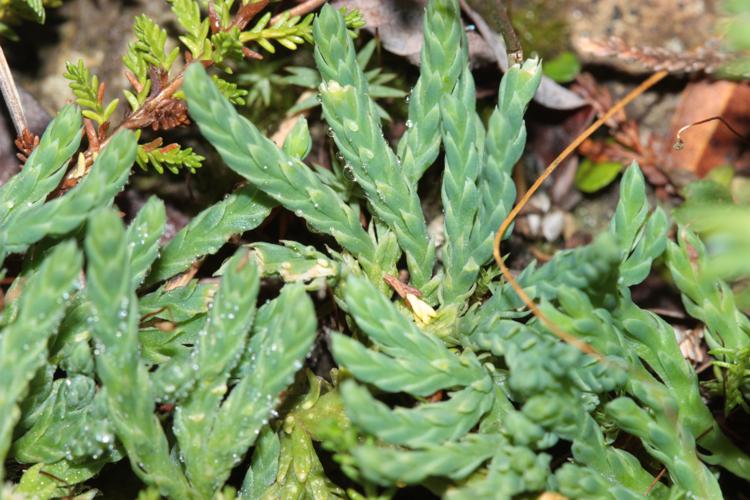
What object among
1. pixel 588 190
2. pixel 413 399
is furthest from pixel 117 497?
pixel 588 190

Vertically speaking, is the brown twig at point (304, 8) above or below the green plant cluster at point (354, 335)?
above

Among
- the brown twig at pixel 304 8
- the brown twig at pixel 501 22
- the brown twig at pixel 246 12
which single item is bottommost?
the brown twig at pixel 501 22

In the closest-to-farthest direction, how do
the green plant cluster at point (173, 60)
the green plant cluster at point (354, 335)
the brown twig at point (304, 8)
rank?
the green plant cluster at point (354, 335) < the green plant cluster at point (173, 60) < the brown twig at point (304, 8)

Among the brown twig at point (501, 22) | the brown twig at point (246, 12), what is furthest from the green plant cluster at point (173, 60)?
the brown twig at point (501, 22)

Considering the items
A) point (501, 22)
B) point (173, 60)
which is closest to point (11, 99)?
point (173, 60)

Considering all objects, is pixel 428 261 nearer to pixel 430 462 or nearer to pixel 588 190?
pixel 430 462

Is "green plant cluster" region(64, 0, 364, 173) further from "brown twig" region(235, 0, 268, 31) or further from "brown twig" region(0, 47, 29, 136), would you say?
"brown twig" region(0, 47, 29, 136)

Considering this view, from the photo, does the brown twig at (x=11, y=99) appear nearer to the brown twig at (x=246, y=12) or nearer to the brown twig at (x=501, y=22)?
the brown twig at (x=246, y=12)
